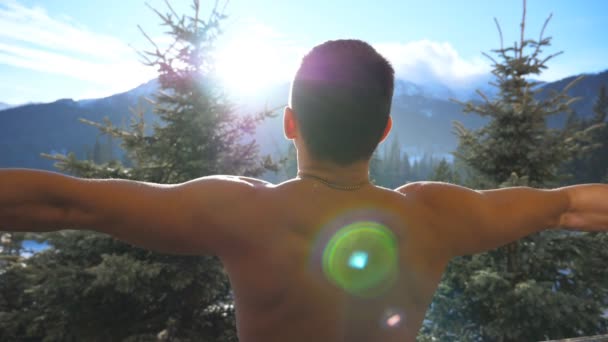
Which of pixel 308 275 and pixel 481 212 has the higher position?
pixel 481 212

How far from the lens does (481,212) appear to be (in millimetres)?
1265

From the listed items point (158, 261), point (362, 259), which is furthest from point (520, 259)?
point (362, 259)

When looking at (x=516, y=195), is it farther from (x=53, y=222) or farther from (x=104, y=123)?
(x=104, y=123)

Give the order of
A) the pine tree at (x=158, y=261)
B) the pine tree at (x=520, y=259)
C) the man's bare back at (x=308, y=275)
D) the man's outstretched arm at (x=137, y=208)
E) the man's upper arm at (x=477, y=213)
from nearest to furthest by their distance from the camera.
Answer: the man's outstretched arm at (x=137, y=208) < the man's bare back at (x=308, y=275) < the man's upper arm at (x=477, y=213) < the pine tree at (x=158, y=261) < the pine tree at (x=520, y=259)

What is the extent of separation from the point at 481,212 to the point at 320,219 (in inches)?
23.1

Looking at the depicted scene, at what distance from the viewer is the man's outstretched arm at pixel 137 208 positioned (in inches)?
32.9

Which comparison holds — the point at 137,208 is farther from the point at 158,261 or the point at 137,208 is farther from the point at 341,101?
Answer: the point at 158,261

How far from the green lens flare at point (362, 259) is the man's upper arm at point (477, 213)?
0.21 metres

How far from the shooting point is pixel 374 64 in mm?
1197

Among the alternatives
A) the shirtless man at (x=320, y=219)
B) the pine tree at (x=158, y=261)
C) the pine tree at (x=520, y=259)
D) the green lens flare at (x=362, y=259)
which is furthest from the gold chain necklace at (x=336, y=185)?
the pine tree at (x=520, y=259)

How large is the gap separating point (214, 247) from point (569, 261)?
8256 millimetres

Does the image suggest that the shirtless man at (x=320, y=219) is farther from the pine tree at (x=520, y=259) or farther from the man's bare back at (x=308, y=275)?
the pine tree at (x=520, y=259)

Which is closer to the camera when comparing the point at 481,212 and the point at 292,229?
the point at 292,229

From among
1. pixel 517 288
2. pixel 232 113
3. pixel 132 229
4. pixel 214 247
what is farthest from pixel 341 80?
pixel 517 288
